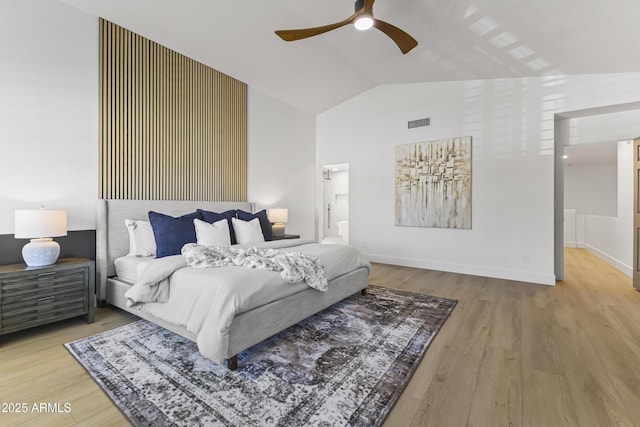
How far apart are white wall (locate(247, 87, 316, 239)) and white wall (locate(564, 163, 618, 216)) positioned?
725cm

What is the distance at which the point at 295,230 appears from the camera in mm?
6023

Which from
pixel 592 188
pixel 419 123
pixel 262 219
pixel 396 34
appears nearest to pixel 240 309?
pixel 262 219

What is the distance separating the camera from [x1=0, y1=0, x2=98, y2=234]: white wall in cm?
265

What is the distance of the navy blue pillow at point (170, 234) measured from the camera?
122 inches

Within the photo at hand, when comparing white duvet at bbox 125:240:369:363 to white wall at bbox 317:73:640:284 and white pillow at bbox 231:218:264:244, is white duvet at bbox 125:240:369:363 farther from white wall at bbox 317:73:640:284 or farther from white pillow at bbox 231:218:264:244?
white wall at bbox 317:73:640:284

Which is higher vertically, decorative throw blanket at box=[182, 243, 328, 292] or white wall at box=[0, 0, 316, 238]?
white wall at box=[0, 0, 316, 238]

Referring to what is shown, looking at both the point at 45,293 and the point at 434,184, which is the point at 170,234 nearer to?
the point at 45,293

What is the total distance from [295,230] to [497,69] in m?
4.34

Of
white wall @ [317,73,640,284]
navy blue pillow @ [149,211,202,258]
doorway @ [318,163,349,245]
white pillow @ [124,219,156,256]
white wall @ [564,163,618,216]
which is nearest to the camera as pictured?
navy blue pillow @ [149,211,202,258]

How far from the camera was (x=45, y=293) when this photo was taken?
8.20ft

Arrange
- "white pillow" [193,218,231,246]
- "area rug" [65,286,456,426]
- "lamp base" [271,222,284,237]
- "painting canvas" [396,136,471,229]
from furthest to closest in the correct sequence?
"lamp base" [271,222,284,237] → "painting canvas" [396,136,471,229] → "white pillow" [193,218,231,246] → "area rug" [65,286,456,426]

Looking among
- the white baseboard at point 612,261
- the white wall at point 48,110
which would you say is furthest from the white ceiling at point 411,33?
the white baseboard at point 612,261

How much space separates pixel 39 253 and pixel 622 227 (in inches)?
315

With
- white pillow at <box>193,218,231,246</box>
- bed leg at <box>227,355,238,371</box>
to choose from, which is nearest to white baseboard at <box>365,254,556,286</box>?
white pillow at <box>193,218,231,246</box>
